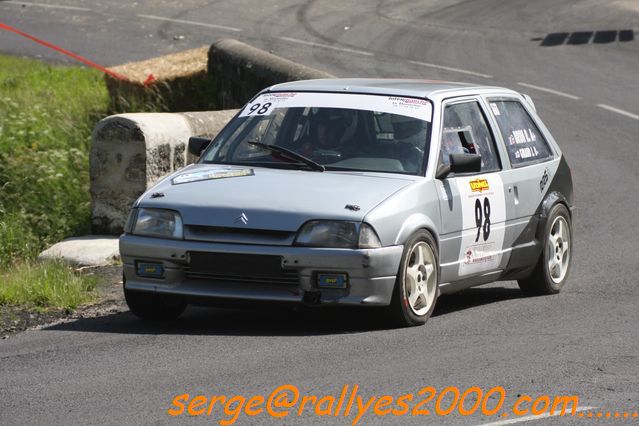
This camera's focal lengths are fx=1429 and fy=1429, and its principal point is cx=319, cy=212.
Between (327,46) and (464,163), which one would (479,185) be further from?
(327,46)

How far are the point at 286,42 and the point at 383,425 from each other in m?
21.4

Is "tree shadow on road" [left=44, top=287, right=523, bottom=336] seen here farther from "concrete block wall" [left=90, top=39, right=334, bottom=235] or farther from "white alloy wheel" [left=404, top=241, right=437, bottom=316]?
"concrete block wall" [left=90, top=39, right=334, bottom=235]

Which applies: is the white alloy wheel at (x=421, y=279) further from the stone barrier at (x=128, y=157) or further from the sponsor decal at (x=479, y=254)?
the stone barrier at (x=128, y=157)

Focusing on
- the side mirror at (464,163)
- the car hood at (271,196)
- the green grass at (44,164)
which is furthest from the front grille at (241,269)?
the green grass at (44,164)

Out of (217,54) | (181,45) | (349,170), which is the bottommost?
(181,45)

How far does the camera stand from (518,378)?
23.5ft

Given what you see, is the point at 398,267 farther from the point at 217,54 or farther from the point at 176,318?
the point at 217,54

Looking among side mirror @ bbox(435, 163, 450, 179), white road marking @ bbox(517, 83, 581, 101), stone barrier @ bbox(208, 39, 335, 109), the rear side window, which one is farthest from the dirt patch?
white road marking @ bbox(517, 83, 581, 101)

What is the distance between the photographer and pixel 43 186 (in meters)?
15.1

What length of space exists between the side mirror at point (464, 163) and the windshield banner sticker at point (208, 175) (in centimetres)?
128

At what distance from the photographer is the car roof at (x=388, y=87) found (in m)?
9.71

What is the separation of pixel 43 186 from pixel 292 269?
732cm

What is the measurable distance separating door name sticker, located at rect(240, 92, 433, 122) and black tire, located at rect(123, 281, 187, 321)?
1.58 metres

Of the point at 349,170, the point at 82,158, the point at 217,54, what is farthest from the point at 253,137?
the point at 217,54
